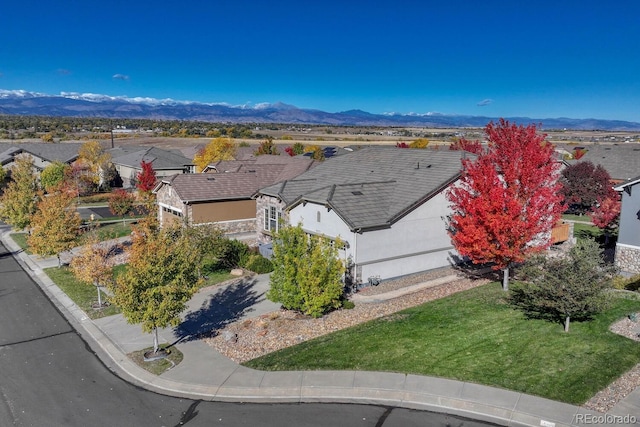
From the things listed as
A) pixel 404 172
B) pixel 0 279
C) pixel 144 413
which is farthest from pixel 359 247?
pixel 0 279

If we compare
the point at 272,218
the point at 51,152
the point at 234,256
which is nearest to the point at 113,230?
the point at 234,256

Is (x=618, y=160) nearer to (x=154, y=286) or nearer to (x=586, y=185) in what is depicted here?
(x=586, y=185)

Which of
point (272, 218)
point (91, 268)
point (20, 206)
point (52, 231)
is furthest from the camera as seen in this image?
point (20, 206)

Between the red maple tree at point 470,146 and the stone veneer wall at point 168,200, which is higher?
the red maple tree at point 470,146

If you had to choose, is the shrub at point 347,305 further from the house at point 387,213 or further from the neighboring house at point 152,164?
the neighboring house at point 152,164

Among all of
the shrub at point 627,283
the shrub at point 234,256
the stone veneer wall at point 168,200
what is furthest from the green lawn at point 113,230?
the shrub at point 627,283

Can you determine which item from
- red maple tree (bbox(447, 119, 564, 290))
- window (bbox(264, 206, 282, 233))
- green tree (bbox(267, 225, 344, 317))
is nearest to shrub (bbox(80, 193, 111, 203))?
window (bbox(264, 206, 282, 233))

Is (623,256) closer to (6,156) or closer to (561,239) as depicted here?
(561,239)
